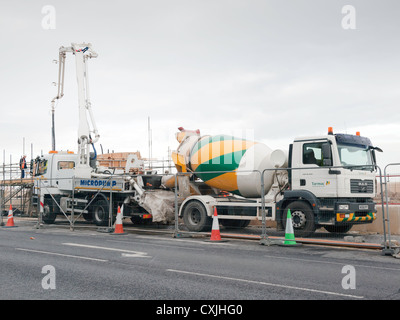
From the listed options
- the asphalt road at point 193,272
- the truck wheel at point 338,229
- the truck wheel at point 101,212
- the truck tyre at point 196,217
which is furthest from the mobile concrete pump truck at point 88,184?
the truck wheel at point 338,229

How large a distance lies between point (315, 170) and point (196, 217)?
181 inches

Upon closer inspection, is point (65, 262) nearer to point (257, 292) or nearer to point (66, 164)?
point (257, 292)

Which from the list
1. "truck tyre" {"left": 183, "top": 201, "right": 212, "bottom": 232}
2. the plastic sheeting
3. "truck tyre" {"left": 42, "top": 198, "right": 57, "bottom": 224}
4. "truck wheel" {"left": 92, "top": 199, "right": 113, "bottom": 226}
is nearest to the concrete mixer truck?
"truck tyre" {"left": 183, "top": 201, "right": 212, "bottom": 232}

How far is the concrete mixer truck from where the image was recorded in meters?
12.8

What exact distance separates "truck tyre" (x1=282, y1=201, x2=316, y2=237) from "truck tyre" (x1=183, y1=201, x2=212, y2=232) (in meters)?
3.15

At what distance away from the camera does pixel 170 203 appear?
17.1 m

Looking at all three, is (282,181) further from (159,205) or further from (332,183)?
(159,205)

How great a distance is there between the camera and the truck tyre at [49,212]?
20188 millimetres

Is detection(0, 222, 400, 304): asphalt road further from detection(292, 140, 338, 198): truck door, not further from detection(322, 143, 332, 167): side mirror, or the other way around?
detection(322, 143, 332, 167): side mirror

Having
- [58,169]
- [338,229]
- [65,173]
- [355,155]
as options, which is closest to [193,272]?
[338,229]

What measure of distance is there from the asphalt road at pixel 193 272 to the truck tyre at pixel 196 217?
8.06ft

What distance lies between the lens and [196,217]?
15.5m

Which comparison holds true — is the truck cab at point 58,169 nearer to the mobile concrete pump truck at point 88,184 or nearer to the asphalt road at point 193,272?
the mobile concrete pump truck at point 88,184
